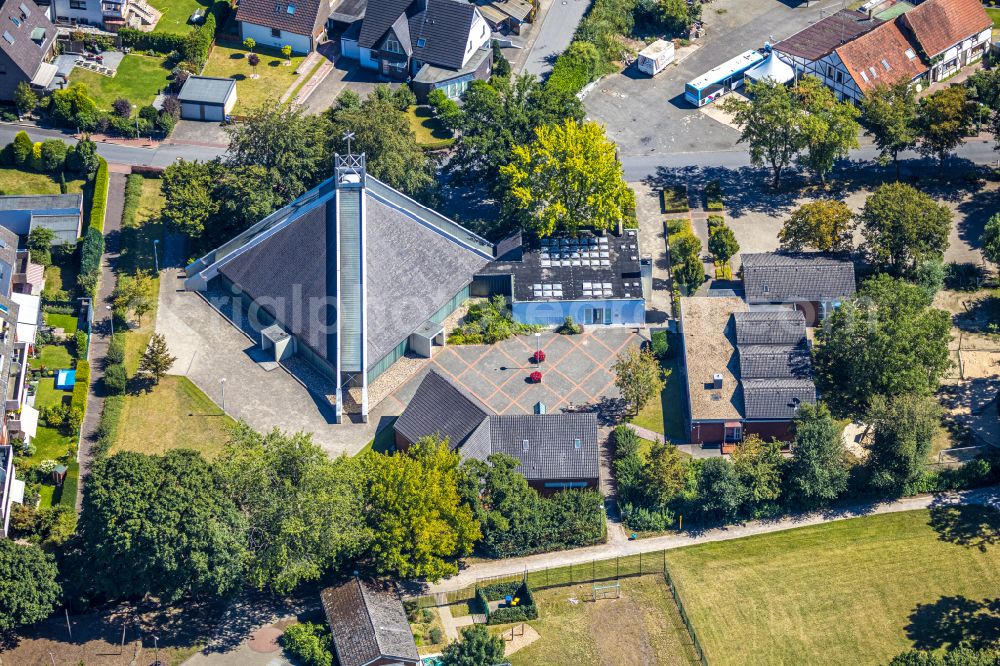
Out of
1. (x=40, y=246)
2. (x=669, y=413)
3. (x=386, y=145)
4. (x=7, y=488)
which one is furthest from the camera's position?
(x=386, y=145)

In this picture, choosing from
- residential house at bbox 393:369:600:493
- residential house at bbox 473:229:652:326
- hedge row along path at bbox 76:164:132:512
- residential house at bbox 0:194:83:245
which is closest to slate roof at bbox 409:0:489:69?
residential house at bbox 473:229:652:326

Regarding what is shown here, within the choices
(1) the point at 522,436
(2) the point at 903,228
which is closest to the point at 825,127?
(2) the point at 903,228

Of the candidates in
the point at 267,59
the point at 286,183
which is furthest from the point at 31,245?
the point at 267,59

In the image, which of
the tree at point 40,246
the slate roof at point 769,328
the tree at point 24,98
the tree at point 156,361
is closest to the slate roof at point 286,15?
the tree at point 24,98

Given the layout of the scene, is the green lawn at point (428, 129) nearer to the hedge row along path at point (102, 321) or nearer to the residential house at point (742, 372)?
the hedge row along path at point (102, 321)

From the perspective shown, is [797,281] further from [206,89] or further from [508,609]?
[206,89]

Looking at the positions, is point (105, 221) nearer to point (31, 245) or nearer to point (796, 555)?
point (31, 245)
